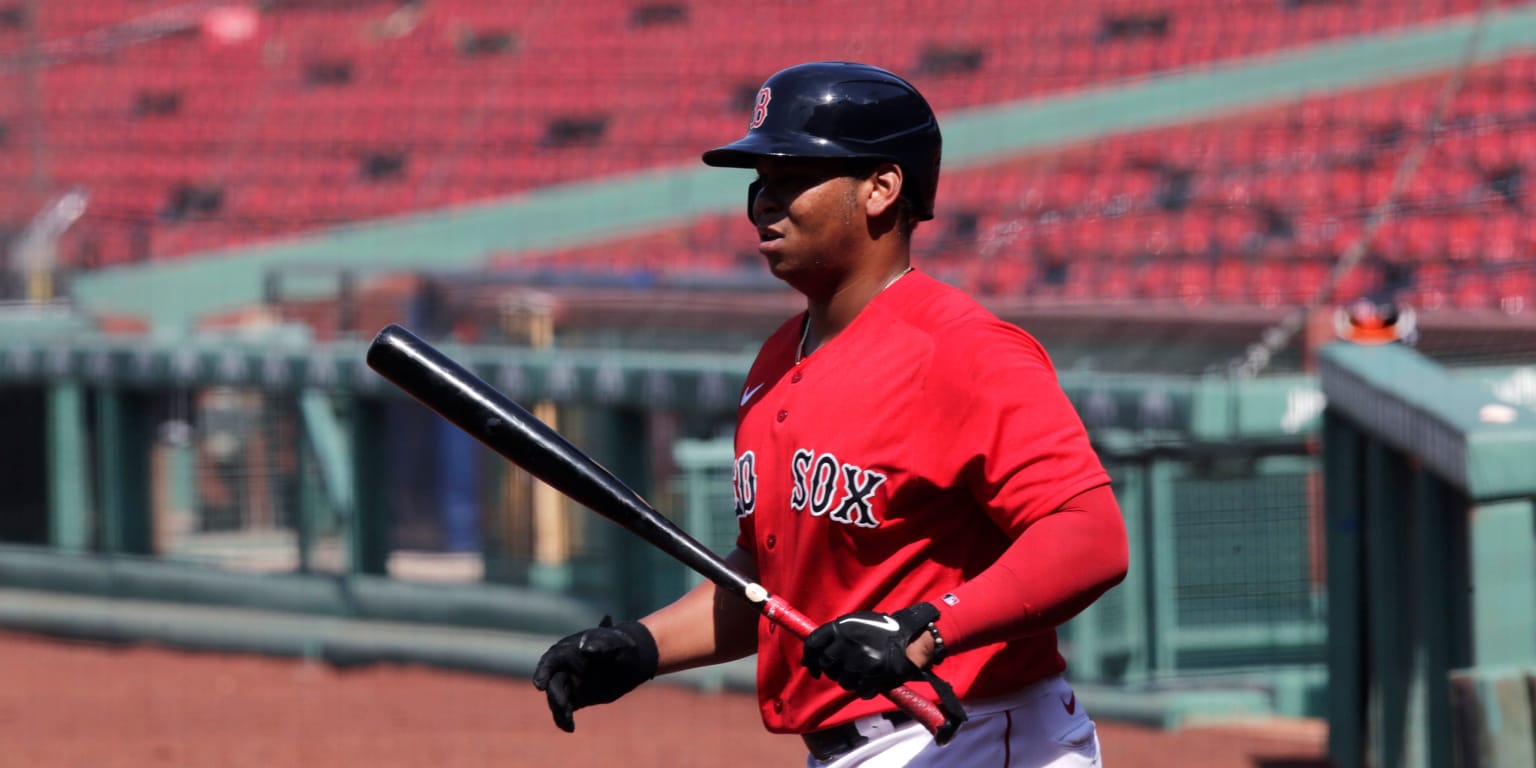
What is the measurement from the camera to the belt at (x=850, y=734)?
1.94 metres

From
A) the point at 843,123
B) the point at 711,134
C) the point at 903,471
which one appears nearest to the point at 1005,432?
the point at 903,471

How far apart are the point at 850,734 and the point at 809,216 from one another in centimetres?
53

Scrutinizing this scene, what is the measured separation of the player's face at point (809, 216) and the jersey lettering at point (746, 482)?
8.4 inches

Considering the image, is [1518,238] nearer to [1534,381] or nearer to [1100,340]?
[1100,340]

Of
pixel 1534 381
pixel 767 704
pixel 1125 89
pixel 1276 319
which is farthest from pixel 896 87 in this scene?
pixel 1125 89

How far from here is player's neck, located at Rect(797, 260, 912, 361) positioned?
200 cm

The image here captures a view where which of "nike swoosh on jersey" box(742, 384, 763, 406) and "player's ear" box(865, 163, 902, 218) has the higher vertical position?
"player's ear" box(865, 163, 902, 218)

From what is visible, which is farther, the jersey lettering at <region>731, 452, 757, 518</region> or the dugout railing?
the dugout railing

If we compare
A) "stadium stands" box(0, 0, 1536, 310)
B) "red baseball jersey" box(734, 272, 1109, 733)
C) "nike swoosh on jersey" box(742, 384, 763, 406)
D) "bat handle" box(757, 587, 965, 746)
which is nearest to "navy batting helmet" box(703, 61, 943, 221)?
"red baseball jersey" box(734, 272, 1109, 733)

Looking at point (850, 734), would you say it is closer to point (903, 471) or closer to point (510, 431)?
point (903, 471)

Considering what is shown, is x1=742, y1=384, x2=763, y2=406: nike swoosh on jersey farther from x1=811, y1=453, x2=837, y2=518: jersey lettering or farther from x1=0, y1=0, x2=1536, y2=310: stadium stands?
x1=0, y1=0, x2=1536, y2=310: stadium stands

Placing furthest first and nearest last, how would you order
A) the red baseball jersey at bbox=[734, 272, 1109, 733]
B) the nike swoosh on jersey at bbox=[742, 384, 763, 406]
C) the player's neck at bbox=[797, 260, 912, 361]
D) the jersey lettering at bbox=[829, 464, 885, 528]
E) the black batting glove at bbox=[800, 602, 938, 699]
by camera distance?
the nike swoosh on jersey at bbox=[742, 384, 763, 406], the player's neck at bbox=[797, 260, 912, 361], the jersey lettering at bbox=[829, 464, 885, 528], the red baseball jersey at bbox=[734, 272, 1109, 733], the black batting glove at bbox=[800, 602, 938, 699]

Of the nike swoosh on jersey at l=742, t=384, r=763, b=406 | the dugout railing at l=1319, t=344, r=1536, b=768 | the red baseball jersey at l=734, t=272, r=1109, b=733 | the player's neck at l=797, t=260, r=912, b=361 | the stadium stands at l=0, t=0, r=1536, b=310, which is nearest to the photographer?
the red baseball jersey at l=734, t=272, r=1109, b=733

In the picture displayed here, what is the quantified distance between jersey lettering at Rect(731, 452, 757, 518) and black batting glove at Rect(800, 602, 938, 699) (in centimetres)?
37
